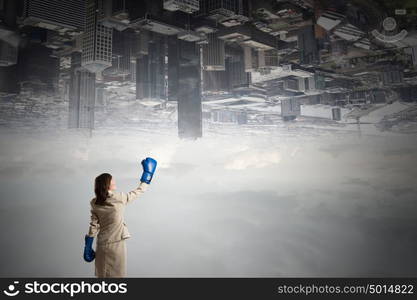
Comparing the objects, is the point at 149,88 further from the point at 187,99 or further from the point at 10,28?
the point at 10,28

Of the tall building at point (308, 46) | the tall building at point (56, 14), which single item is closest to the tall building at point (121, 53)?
the tall building at point (56, 14)

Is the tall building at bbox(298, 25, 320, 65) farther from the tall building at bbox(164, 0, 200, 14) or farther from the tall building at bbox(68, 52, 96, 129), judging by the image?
the tall building at bbox(68, 52, 96, 129)

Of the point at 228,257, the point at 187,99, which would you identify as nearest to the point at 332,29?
the point at 187,99

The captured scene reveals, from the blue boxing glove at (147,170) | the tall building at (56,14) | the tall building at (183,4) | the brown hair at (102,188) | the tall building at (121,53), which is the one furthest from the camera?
the tall building at (121,53)

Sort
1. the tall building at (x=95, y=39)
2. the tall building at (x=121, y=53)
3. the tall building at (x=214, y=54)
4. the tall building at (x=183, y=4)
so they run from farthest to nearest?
the tall building at (x=214, y=54), the tall building at (x=121, y=53), the tall building at (x=95, y=39), the tall building at (x=183, y=4)

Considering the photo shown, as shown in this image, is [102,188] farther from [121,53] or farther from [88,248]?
[121,53]

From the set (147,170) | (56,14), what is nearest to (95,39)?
(56,14)

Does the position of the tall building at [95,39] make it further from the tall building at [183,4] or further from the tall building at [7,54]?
the tall building at [183,4]

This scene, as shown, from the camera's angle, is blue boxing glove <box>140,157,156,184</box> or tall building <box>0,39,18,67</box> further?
tall building <box>0,39,18,67</box>

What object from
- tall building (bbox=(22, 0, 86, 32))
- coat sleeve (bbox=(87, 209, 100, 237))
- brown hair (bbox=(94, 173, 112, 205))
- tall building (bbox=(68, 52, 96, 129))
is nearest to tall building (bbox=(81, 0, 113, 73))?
tall building (bbox=(22, 0, 86, 32))
